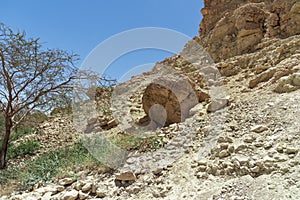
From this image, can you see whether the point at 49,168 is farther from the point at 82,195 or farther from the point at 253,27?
the point at 253,27

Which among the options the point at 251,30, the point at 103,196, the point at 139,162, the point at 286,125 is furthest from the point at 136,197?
the point at 251,30

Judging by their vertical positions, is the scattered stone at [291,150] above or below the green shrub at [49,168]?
below

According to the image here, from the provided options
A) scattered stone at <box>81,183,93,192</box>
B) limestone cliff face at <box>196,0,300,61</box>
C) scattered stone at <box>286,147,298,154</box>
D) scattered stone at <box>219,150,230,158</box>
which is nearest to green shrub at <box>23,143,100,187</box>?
scattered stone at <box>81,183,93,192</box>

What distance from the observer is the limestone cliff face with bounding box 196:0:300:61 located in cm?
605

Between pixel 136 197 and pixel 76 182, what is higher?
pixel 76 182

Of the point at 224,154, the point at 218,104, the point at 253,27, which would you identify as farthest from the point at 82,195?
the point at 253,27

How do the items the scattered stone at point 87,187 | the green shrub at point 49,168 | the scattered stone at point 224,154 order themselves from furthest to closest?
the green shrub at point 49,168
the scattered stone at point 87,187
the scattered stone at point 224,154

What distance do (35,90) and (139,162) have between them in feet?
13.0

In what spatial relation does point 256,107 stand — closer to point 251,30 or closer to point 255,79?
point 255,79

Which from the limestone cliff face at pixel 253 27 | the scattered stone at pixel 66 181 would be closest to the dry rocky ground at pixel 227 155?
the scattered stone at pixel 66 181

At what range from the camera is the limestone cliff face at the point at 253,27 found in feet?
19.8

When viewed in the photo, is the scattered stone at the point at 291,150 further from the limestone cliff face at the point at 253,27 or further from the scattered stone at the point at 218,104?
the limestone cliff face at the point at 253,27

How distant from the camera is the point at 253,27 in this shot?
682 cm

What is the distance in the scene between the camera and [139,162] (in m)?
3.18
